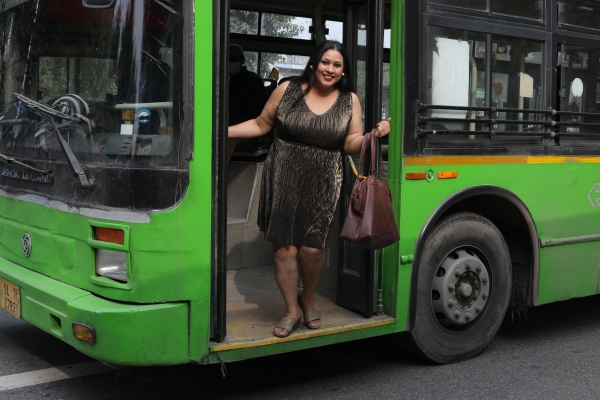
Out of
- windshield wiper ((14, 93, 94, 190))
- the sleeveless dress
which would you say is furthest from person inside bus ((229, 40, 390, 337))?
windshield wiper ((14, 93, 94, 190))

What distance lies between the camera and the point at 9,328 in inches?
226

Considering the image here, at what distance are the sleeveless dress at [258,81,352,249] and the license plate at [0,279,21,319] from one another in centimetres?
141

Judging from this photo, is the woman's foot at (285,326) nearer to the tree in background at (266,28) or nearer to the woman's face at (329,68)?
the woman's face at (329,68)

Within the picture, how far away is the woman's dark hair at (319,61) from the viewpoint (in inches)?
171

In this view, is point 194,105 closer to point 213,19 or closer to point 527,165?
point 213,19

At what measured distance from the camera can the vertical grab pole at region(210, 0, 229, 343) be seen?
380 cm

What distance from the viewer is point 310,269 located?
4.47 meters

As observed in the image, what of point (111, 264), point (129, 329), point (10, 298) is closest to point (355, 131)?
point (111, 264)

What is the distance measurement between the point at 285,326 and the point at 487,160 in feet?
5.48

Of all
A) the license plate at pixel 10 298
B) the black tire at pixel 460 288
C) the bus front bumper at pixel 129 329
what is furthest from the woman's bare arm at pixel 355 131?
the license plate at pixel 10 298

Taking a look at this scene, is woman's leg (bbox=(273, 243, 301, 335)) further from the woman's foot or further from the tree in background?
the tree in background

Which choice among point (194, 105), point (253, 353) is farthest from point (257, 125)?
point (253, 353)

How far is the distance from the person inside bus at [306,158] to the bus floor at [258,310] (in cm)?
17

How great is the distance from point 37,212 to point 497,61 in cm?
287
